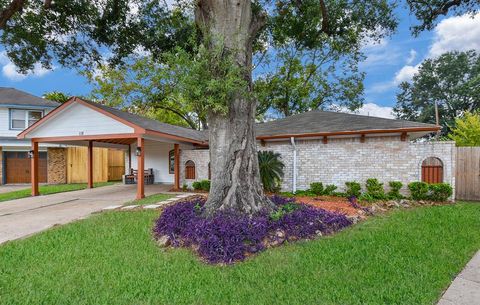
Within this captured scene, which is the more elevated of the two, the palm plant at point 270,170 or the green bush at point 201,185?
the palm plant at point 270,170

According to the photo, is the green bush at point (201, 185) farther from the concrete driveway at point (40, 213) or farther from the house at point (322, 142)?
the concrete driveway at point (40, 213)

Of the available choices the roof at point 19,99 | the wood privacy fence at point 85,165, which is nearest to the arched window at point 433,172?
the wood privacy fence at point 85,165

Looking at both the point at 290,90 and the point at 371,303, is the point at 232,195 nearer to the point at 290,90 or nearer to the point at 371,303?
the point at 371,303

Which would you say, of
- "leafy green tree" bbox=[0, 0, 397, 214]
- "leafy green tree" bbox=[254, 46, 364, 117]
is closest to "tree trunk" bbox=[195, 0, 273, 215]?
"leafy green tree" bbox=[0, 0, 397, 214]

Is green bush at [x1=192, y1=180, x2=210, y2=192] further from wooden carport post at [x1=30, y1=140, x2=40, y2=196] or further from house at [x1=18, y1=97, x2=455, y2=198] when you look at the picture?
wooden carport post at [x1=30, y1=140, x2=40, y2=196]

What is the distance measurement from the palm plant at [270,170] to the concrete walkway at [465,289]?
23.0 ft

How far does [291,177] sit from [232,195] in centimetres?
621

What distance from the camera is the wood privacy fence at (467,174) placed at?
379 inches

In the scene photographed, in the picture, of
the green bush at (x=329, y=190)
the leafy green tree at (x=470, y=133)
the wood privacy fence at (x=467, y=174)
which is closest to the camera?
the wood privacy fence at (x=467, y=174)

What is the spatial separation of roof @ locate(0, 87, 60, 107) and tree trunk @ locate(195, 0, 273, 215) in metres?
17.1

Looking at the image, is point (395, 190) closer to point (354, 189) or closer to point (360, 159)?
point (354, 189)

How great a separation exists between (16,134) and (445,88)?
118ft

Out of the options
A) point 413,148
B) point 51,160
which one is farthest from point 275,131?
point 51,160

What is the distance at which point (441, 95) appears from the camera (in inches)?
1076
